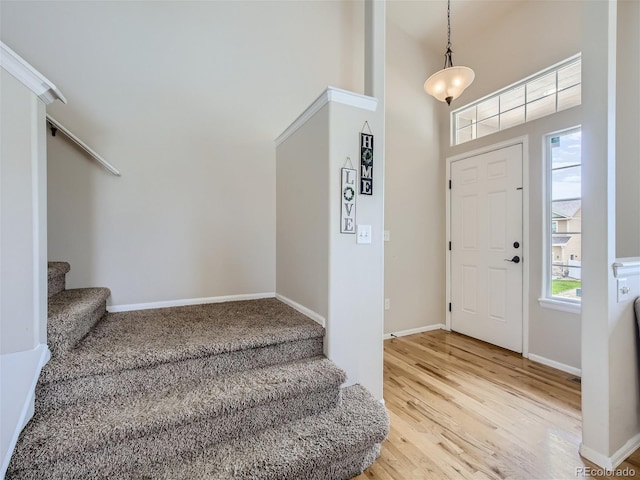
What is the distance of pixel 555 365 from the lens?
265 centimetres

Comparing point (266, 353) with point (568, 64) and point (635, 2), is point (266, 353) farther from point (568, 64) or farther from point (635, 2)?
point (635, 2)

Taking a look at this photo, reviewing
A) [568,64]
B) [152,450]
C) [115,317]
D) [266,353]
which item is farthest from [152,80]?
[568,64]

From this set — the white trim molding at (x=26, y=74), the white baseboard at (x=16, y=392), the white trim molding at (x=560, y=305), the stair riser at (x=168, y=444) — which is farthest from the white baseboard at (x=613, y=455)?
the white trim molding at (x=26, y=74)

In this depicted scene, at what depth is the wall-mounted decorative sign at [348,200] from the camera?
177cm

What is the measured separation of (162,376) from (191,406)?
0.99ft

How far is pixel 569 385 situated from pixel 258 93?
3.64 m

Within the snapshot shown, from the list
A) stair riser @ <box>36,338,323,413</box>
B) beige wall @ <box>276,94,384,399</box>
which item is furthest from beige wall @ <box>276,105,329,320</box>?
stair riser @ <box>36,338,323,413</box>

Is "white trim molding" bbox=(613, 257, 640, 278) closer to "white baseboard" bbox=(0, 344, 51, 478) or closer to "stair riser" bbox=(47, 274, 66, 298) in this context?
"white baseboard" bbox=(0, 344, 51, 478)

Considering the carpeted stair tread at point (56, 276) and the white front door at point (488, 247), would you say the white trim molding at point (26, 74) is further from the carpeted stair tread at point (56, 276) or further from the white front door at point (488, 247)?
the white front door at point (488, 247)

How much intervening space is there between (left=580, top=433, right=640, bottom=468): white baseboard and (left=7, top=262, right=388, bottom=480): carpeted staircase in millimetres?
1118

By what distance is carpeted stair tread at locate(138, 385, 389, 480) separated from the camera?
1189mm

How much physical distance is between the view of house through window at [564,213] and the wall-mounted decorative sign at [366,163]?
6.69 ft

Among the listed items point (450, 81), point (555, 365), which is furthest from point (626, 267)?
point (450, 81)

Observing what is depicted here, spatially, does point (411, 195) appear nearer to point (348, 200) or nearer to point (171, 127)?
point (348, 200)
